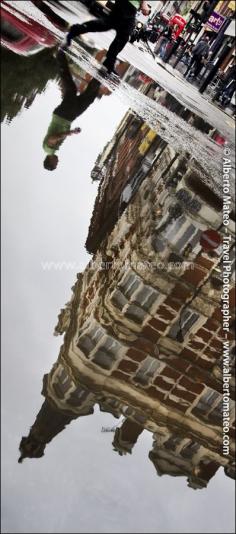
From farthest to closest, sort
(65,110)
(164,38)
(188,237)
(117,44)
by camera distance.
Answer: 1. (164,38)
2. (117,44)
3. (65,110)
4. (188,237)

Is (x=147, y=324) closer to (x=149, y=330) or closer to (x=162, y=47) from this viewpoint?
(x=149, y=330)

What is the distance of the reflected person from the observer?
4.84m

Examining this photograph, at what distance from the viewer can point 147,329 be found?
4.57 meters

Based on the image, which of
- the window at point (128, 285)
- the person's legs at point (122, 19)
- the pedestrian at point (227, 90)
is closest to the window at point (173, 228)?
the window at point (128, 285)

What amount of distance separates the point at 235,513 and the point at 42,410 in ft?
4.11

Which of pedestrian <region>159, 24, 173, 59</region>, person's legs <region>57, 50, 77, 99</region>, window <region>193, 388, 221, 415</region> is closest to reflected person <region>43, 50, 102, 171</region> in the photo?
person's legs <region>57, 50, 77, 99</region>

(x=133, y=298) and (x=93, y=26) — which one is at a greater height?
(x=93, y=26)

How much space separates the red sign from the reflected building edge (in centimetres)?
10

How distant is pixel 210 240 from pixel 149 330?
1.90m

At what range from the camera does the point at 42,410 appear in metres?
2.56

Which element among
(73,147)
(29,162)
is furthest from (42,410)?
(73,147)

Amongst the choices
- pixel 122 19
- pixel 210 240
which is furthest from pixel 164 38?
pixel 210 240

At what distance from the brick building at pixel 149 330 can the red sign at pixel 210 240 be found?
124 mm

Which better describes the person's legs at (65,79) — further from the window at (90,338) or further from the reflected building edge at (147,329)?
the window at (90,338)
